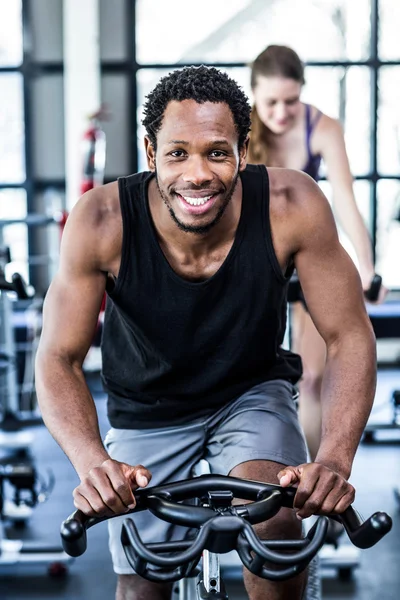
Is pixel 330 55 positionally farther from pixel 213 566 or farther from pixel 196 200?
pixel 213 566

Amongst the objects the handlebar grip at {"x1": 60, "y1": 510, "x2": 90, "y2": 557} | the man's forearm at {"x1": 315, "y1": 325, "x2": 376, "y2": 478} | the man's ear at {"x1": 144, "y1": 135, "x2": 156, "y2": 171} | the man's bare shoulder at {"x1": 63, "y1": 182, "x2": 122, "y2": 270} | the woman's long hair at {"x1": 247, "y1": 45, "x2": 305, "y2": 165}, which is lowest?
the handlebar grip at {"x1": 60, "y1": 510, "x2": 90, "y2": 557}

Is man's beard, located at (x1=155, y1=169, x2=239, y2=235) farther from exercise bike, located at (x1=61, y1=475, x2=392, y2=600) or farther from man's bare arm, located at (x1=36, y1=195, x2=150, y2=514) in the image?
exercise bike, located at (x1=61, y1=475, x2=392, y2=600)

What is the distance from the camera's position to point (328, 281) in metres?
1.72

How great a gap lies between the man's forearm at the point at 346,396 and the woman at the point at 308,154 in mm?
1055

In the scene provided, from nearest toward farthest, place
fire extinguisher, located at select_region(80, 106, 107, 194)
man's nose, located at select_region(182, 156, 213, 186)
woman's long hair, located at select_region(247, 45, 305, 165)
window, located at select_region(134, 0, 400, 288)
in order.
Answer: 1. man's nose, located at select_region(182, 156, 213, 186)
2. woman's long hair, located at select_region(247, 45, 305, 165)
3. fire extinguisher, located at select_region(80, 106, 107, 194)
4. window, located at select_region(134, 0, 400, 288)

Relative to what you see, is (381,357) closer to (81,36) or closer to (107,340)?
(81,36)

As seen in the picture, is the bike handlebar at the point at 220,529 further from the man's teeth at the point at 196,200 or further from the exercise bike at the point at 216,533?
the man's teeth at the point at 196,200

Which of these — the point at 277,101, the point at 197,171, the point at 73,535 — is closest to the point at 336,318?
the point at 197,171

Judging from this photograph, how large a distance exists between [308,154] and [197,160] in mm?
1420

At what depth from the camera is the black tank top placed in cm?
170


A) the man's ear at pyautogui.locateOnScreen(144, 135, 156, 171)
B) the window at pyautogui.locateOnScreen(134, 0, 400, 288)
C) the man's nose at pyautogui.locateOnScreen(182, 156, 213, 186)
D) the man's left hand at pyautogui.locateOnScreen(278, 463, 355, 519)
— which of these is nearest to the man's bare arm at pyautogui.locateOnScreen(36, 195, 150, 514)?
the man's ear at pyautogui.locateOnScreen(144, 135, 156, 171)

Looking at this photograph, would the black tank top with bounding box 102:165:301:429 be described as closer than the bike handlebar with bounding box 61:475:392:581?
No

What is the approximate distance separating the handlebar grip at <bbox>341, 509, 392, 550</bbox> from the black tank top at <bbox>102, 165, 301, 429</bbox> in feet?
1.88

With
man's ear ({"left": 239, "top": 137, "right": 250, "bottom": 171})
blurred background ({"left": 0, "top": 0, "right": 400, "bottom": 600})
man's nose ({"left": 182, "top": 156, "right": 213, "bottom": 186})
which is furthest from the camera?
blurred background ({"left": 0, "top": 0, "right": 400, "bottom": 600})
